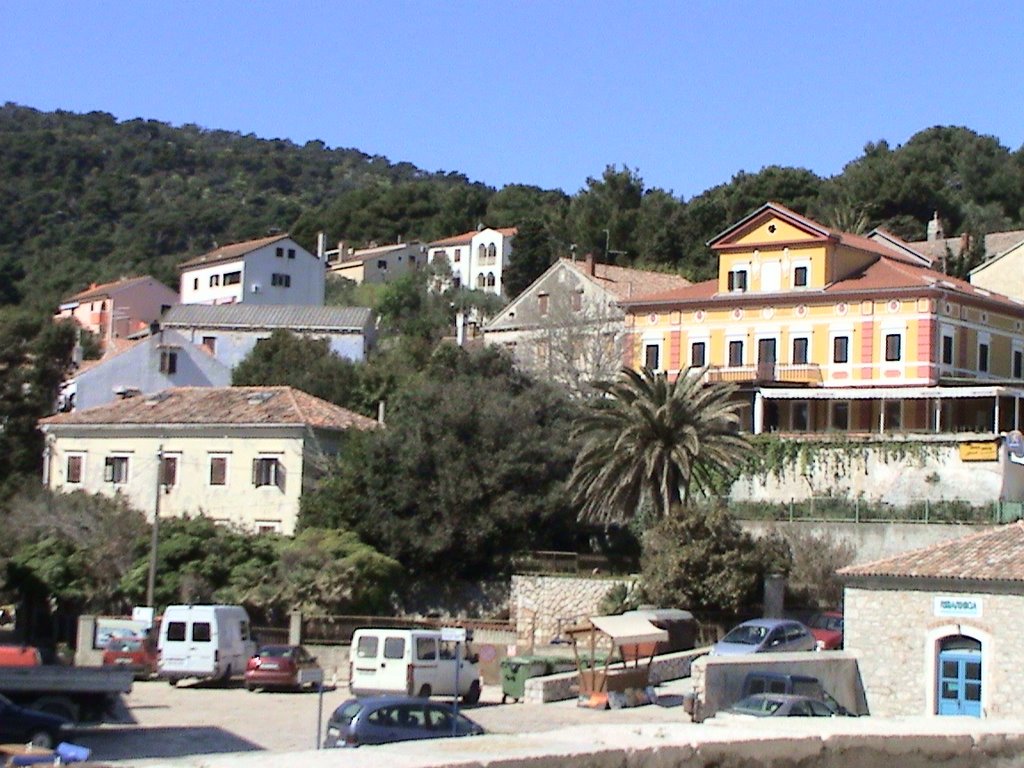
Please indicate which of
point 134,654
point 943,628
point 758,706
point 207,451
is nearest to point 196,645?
point 134,654

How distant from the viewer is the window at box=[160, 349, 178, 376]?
68537mm

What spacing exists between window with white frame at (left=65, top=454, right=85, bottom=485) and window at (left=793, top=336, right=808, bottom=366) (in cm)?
2738

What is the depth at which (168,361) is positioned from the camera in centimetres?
6906

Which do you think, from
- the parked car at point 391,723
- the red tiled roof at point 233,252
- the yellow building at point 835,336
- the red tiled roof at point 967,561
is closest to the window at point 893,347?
the yellow building at point 835,336

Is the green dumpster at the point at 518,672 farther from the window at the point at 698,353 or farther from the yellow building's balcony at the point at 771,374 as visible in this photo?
the window at the point at 698,353

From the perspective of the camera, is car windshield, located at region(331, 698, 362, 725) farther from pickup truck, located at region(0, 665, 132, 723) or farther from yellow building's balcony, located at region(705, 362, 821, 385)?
yellow building's balcony, located at region(705, 362, 821, 385)

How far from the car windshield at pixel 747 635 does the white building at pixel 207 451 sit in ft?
68.8

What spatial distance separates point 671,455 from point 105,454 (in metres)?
22.7

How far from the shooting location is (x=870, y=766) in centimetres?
756

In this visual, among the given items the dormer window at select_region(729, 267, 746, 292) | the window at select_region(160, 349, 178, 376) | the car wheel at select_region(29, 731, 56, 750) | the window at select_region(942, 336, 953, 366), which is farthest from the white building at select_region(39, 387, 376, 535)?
the car wheel at select_region(29, 731, 56, 750)

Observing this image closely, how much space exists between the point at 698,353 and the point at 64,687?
40.6 meters

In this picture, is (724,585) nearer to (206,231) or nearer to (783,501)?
(783,501)

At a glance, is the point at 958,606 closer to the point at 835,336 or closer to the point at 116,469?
the point at 835,336

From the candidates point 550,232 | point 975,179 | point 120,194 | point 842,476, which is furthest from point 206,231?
point 842,476
